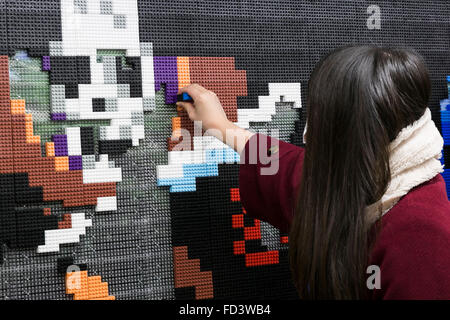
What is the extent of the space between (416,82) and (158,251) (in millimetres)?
725

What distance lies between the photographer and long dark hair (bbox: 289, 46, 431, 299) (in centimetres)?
86

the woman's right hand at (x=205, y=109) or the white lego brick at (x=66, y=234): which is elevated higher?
the woman's right hand at (x=205, y=109)

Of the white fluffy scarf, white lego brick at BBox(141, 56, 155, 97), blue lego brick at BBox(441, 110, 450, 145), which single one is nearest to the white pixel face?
white lego brick at BBox(141, 56, 155, 97)

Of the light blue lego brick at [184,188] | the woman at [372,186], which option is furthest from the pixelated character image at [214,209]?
the woman at [372,186]

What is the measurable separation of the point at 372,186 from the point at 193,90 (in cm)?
57

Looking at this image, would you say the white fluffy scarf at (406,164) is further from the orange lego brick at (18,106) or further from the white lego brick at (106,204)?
the orange lego brick at (18,106)

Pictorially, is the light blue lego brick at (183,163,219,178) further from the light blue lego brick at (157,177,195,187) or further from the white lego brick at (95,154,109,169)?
the white lego brick at (95,154,109,169)

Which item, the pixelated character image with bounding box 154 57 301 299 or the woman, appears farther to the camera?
the pixelated character image with bounding box 154 57 301 299

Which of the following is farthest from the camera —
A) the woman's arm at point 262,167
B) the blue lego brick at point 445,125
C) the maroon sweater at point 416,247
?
the blue lego brick at point 445,125

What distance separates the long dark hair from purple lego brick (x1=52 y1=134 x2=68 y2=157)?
604 millimetres

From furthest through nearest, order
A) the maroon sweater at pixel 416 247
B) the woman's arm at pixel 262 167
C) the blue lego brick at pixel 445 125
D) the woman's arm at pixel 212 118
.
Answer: the blue lego brick at pixel 445 125, the woman's arm at pixel 212 118, the woman's arm at pixel 262 167, the maroon sweater at pixel 416 247

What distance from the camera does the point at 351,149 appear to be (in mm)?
875

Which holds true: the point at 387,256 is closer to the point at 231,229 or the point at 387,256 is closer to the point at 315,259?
the point at 315,259

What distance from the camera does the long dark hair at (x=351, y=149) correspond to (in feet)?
2.82
